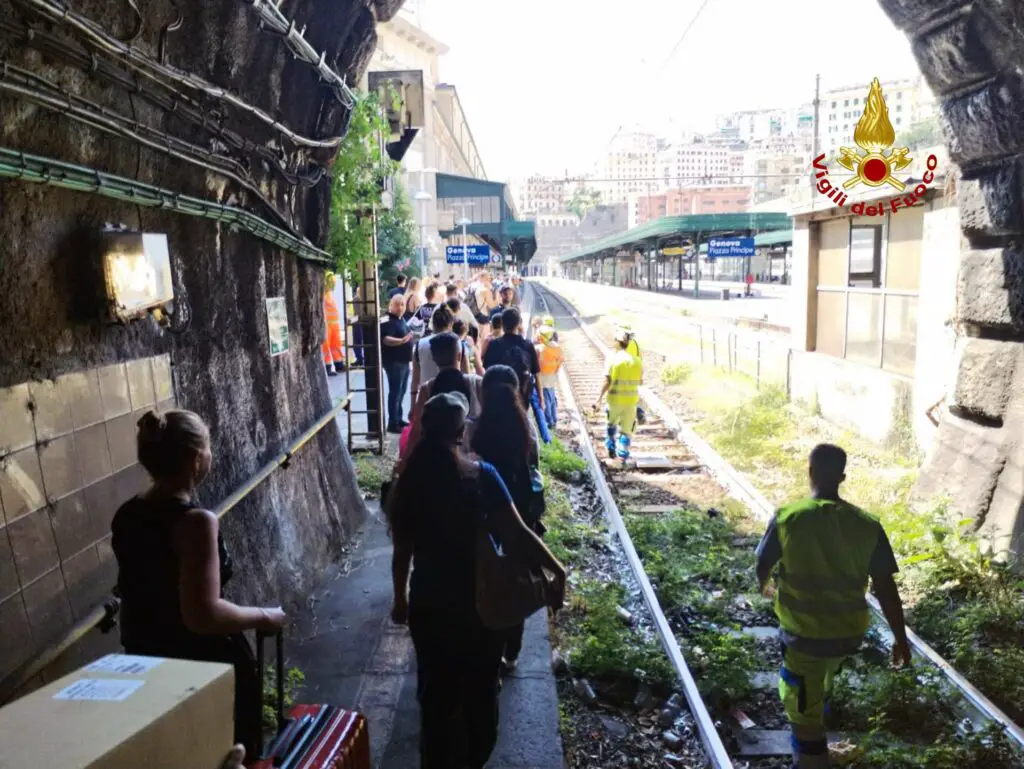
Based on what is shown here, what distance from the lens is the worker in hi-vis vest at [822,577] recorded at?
3859mm

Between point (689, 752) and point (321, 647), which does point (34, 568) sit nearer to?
point (321, 647)

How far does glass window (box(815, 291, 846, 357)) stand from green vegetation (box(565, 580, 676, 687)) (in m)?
8.04

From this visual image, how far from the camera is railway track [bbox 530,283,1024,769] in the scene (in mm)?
4766

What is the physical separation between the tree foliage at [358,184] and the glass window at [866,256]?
685 cm

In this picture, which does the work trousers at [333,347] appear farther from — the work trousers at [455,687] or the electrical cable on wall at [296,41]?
the work trousers at [455,687]

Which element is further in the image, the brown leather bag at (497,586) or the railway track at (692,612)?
the railway track at (692,612)

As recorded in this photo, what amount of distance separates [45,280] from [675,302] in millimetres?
37522

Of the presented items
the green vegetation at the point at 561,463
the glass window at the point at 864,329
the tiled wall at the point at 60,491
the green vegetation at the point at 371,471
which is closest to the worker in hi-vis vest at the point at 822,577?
the tiled wall at the point at 60,491

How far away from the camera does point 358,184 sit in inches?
374

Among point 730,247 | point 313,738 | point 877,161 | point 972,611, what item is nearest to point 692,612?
point 972,611

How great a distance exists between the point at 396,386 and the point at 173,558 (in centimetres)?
862

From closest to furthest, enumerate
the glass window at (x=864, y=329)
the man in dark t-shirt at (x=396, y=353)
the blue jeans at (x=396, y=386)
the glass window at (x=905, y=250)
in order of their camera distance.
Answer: the glass window at (x=905, y=250)
the man in dark t-shirt at (x=396, y=353)
the blue jeans at (x=396, y=386)
the glass window at (x=864, y=329)

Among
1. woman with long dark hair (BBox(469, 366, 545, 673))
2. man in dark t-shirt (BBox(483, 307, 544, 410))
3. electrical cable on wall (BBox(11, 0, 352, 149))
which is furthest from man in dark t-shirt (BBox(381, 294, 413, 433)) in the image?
woman with long dark hair (BBox(469, 366, 545, 673))

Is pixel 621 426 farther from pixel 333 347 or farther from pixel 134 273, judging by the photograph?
pixel 134 273
